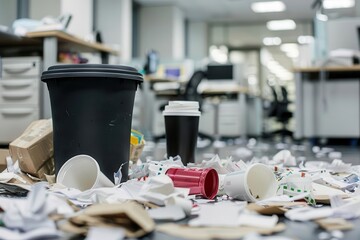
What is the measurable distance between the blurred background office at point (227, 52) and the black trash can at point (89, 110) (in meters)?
1.88

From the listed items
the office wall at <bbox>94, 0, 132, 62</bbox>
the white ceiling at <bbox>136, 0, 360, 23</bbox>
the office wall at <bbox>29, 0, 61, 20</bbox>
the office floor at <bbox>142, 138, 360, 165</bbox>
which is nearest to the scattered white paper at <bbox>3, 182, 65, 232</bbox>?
the office floor at <bbox>142, 138, 360, 165</bbox>

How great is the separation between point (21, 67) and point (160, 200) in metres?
2.82

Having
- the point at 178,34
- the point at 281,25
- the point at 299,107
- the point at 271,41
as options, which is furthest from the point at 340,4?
the point at 299,107

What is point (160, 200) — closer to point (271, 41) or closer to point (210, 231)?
point (210, 231)

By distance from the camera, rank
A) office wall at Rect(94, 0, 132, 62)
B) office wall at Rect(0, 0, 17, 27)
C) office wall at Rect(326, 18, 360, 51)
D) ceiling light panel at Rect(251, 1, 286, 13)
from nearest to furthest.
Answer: office wall at Rect(326, 18, 360, 51)
office wall at Rect(0, 0, 17, 27)
office wall at Rect(94, 0, 132, 62)
ceiling light panel at Rect(251, 1, 286, 13)

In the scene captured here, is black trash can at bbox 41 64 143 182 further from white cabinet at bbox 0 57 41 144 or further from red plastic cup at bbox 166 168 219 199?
white cabinet at bbox 0 57 41 144

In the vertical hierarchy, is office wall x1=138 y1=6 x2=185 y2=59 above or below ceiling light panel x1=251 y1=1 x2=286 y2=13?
below

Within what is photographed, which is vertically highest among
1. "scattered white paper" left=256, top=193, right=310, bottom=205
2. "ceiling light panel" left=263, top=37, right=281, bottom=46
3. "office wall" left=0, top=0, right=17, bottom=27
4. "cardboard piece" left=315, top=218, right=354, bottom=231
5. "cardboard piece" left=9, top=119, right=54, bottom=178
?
"ceiling light panel" left=263, top=37, right=281, bottom=46

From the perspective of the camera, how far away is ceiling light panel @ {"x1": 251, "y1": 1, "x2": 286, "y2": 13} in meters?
9.49

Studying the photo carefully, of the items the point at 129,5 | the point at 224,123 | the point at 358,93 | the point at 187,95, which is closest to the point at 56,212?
the point at 187,95

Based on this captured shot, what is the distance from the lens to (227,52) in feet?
39.0

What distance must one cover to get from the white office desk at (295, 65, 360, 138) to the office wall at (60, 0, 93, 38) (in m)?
3.40

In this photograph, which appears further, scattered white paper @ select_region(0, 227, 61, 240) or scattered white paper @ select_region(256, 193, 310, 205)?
scattered white paper @ select_region(256, 193, 310, 205)

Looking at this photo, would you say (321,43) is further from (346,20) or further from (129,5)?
(129,5)
